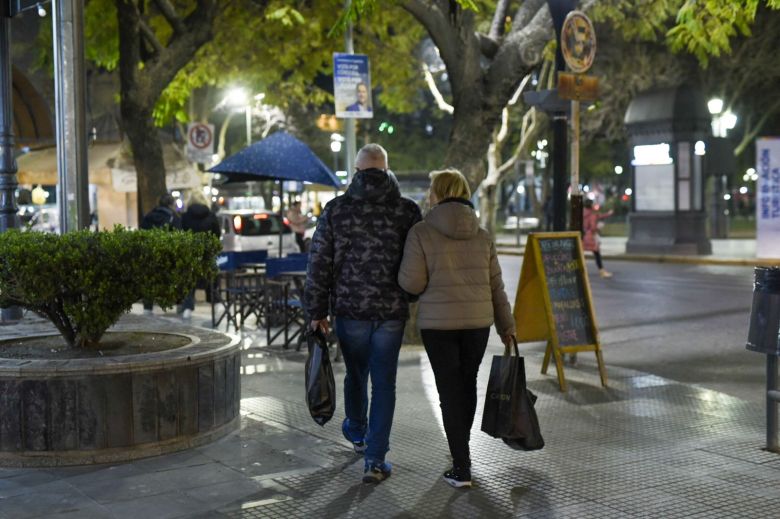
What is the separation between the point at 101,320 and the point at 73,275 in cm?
41

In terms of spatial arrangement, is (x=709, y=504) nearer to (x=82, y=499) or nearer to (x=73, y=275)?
(x=82, y=499)

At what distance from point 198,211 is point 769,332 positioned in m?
9.19

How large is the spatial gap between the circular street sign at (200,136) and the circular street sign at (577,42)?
12.8 metres

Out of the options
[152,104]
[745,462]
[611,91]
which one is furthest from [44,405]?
[611,91]

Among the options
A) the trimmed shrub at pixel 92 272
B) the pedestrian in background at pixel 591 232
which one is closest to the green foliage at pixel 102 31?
the pedestrian in background at pixel 591 232

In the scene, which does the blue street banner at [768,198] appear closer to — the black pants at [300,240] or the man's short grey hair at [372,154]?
the black pants at [300,240]

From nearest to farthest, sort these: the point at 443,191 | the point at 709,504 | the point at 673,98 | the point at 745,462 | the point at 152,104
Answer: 1. the point at 709,504
2. the point at 443,191
3. the point at 745,462
4. the point at 152,104
5. the point at 673,98

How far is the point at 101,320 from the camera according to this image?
22.2ft

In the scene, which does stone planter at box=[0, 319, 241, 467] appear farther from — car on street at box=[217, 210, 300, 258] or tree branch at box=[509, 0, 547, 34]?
car on street at box=[217, 210, 300, 258]

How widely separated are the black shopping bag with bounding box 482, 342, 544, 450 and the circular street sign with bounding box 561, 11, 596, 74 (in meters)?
4.83

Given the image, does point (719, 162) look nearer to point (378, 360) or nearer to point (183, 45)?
point (183, 45)

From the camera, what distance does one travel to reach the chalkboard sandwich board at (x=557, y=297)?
911 cm

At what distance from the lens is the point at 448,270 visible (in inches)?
229

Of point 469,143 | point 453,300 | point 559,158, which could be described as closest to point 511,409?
point 453,300
